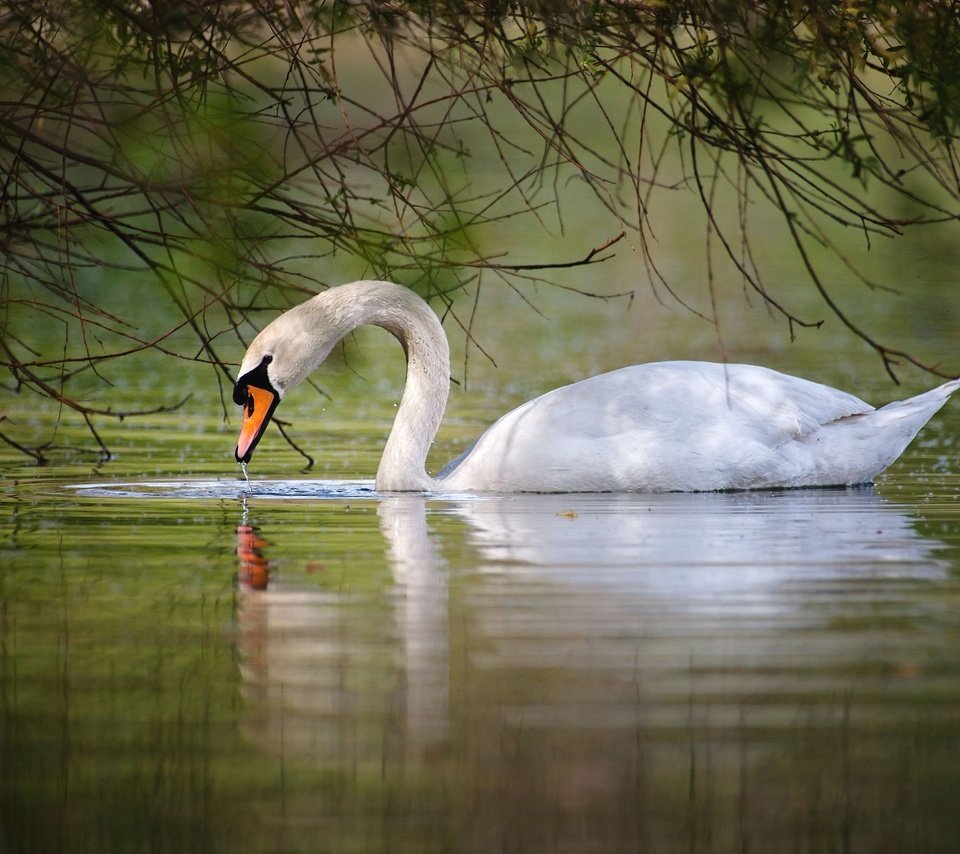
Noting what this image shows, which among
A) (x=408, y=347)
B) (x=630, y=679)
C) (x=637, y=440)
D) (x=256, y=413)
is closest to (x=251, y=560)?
(x=256, y=413)

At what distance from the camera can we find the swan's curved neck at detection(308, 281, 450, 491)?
1034cm

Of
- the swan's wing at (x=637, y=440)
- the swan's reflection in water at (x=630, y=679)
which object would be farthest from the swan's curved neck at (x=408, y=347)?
the swan's reflection in water at (x=630, y=679)

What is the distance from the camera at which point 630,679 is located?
5281mm

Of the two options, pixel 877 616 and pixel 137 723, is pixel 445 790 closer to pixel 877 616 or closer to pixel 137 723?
pixel 137 723

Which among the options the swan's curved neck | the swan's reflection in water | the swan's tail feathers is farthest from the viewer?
the swan's tail feathers

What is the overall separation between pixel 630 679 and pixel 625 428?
15.7 feet

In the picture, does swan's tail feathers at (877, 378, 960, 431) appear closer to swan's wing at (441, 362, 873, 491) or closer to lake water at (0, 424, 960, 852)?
swan's wing at (441, 362, 873, 491)

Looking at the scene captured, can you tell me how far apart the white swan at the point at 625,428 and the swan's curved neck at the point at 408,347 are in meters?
0.01

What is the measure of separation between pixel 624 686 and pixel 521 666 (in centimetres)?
34

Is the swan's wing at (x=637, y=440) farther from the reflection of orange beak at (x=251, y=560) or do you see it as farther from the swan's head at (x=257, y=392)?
the reflection of orange beak at (x=251, y=560)

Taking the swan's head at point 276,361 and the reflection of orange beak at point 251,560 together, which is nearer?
the reflection of orange beak at point 251,560

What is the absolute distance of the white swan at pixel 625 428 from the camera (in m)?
9.95

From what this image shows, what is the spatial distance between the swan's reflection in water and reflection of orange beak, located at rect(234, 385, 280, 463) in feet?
6.25

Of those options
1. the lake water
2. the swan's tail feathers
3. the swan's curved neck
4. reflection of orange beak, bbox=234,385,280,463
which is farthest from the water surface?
the swan's tail feathers
